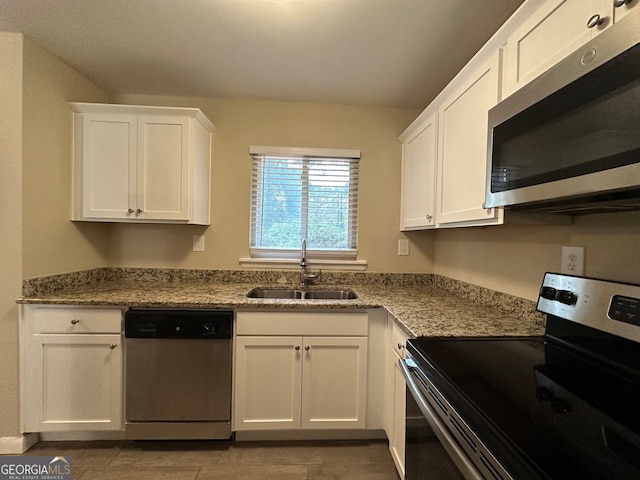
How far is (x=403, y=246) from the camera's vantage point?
8.18 ft

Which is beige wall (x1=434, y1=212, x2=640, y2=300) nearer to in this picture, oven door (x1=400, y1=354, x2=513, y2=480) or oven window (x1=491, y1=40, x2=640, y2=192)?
oven window (x1=491, y1=40, x2=640, y2=192)

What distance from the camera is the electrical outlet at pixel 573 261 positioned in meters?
1.17

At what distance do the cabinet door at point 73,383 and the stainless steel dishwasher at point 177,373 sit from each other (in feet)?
0.30

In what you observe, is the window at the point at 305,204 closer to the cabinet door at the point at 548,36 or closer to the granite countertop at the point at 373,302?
the granite countertop at the point at 373,302

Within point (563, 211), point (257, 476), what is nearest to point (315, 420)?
point (257, 476)

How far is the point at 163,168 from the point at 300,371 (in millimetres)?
1579

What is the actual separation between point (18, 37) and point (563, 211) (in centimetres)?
277

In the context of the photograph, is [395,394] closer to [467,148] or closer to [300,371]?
[300,371]

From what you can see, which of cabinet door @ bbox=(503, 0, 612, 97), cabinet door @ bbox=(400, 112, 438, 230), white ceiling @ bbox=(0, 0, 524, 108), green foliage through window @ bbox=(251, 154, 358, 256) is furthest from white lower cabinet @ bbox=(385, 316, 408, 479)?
white ceiling @ bbox=(0, 0, 524, 108)

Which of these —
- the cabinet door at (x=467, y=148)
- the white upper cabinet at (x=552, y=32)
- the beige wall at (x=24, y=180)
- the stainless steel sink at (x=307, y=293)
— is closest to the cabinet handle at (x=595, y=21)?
the white upper cabinet at (x=552, y=32)

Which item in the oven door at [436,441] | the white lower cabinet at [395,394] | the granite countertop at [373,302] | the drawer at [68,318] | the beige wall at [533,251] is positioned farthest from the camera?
the drawer at [68,318]

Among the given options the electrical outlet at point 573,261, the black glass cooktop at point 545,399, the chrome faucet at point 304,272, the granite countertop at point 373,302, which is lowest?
the black glass cooktop at point 545,399

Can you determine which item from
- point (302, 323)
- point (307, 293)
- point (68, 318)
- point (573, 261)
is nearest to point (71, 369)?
point (68, 318)

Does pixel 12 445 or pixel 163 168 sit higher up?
pixel 163 168
